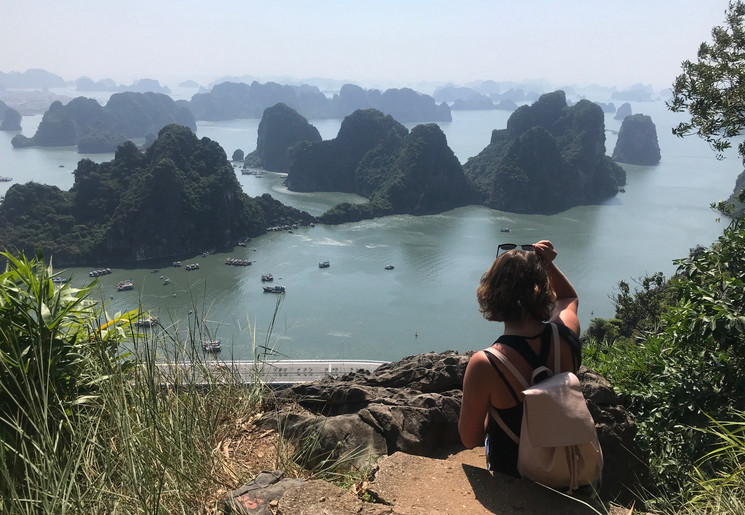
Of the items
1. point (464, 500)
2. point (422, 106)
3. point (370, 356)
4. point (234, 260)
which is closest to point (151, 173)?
point (234, 260)

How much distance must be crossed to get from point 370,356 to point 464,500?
20657 millimetres

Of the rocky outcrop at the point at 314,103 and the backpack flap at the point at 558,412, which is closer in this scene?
the backpack flap at the point at 558,412

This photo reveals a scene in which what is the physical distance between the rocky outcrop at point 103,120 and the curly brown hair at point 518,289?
8992 centimetres

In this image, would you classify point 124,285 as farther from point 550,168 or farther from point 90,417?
point 550,168

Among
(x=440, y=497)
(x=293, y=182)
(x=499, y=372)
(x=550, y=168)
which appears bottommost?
(x=293, y=182)

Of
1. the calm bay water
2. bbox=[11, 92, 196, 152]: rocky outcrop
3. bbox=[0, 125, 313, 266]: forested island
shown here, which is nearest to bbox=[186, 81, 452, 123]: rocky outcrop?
bbox=[11, 92, 196, 152]: rocky outcrop

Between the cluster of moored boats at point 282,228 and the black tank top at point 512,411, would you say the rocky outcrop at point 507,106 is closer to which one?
the cluster of moored boats at point 282,228

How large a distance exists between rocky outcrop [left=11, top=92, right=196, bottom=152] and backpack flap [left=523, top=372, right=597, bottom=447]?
9010 centimetres

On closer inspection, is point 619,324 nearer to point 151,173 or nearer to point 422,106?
point 151,173

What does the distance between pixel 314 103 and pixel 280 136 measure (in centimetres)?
7688

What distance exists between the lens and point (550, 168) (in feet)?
183

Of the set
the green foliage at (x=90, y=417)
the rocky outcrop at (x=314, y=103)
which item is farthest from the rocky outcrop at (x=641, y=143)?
the green foliage at (x=90, y=417)

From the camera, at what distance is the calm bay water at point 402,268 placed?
24109mm

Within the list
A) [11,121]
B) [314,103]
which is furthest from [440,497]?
[314,103]
